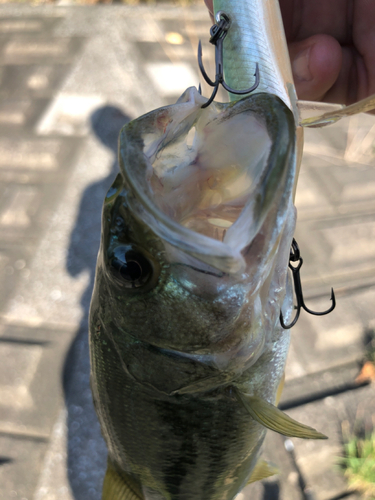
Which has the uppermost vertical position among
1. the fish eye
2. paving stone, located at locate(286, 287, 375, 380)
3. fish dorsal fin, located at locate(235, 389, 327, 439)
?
the fish eye

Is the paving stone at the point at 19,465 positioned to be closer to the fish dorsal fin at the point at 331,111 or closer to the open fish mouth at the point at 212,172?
the open fish mouth at the point at 212,172

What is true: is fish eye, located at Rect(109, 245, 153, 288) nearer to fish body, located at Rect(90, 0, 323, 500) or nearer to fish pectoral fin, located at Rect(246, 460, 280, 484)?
fish body, located at Rect(90, 0, 323, 500)

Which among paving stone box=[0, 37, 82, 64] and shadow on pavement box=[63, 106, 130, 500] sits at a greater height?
paving stone box=[0, 37, 82, 64]

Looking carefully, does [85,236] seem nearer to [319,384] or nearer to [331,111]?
[319,384]

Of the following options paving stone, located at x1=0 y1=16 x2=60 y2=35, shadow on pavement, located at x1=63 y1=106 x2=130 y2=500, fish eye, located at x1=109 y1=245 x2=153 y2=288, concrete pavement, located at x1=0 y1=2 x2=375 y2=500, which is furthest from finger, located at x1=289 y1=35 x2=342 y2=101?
paving stone, located at x1=0 y1=16 x2=60 y2=35

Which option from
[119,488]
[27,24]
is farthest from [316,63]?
[27,24]

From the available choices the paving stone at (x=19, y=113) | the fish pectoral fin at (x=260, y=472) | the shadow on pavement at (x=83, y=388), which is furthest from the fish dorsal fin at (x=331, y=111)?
the paving stone at (x=19, y=113)

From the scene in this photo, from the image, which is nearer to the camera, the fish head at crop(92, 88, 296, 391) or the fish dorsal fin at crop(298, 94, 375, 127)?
the fish head at crop(92, 88, 296, 391)

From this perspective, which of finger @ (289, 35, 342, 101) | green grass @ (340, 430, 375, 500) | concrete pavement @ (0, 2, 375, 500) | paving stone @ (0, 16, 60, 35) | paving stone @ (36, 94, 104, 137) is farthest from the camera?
paving stone @ (0, 16, 60, 35)
